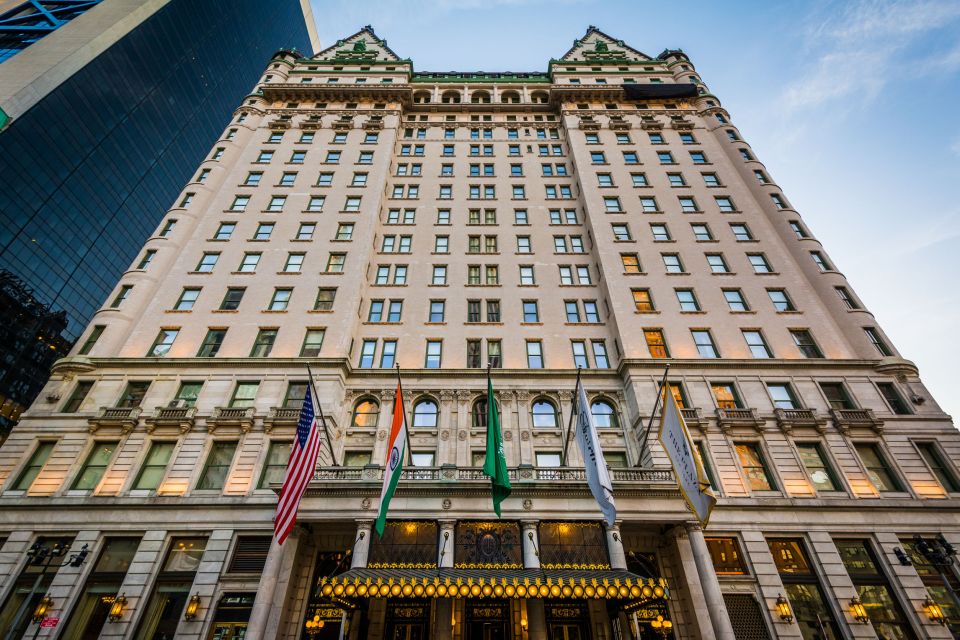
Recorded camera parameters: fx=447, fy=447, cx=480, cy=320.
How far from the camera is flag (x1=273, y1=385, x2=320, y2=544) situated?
16812 millimetres

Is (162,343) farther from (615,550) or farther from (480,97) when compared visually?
(480,97)

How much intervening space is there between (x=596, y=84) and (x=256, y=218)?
1548 inches

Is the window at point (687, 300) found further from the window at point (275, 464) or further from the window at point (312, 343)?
the window at point (275, 464)

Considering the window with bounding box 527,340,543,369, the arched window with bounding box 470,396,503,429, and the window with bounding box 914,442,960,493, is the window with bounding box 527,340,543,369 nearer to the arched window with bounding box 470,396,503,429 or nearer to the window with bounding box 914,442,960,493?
the arched window with bounding box 470,396,503,429

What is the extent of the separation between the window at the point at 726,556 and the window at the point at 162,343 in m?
32.8

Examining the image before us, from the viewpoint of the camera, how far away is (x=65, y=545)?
21.4 m

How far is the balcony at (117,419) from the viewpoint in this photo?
80.6ft

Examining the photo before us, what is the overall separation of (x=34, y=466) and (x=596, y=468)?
95.3 ft

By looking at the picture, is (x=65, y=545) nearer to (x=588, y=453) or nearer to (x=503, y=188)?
(x=588, y=453)

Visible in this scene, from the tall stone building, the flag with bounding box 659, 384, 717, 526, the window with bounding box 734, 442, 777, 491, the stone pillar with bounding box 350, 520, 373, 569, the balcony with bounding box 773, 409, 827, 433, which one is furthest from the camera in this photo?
the balcony with bounding box 773, 409, 827, 433

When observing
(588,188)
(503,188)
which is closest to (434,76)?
(503,188)

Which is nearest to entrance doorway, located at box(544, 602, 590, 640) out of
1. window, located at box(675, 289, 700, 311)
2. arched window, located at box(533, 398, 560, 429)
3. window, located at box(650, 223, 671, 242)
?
arched window, located at box(533, 398, 560, 429)

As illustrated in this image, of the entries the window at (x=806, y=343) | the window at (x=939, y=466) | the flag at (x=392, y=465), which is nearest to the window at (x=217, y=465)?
the flag at (x=392, y=465)

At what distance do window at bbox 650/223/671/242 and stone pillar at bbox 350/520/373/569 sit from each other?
27971 millimetres
